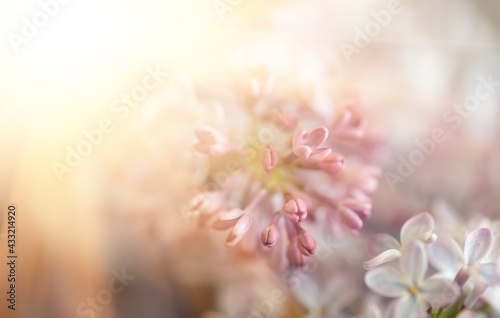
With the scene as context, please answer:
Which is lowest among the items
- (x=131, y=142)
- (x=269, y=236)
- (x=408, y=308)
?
(x=408, y=308)

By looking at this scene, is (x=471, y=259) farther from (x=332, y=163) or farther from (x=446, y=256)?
(x=332, y=163)

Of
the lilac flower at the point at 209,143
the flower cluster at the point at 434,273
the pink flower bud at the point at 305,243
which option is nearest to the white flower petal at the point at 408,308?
the flower cluster at the point at 434,273

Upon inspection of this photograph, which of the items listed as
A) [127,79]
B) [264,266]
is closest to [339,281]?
[264,266]

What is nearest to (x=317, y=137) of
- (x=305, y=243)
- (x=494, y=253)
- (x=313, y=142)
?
(x=313, y=142)

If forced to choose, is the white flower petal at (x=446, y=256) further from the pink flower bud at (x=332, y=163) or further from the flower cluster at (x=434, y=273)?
the pink flower bud at (x=332, y=163)

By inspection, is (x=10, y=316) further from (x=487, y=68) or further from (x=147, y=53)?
(x=487, y=68)

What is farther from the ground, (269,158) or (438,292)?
(269,158)

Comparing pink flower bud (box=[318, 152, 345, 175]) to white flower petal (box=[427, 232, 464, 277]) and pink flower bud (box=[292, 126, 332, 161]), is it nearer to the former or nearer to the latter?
pink flower bud (box=[292, 126, 332, 161])
